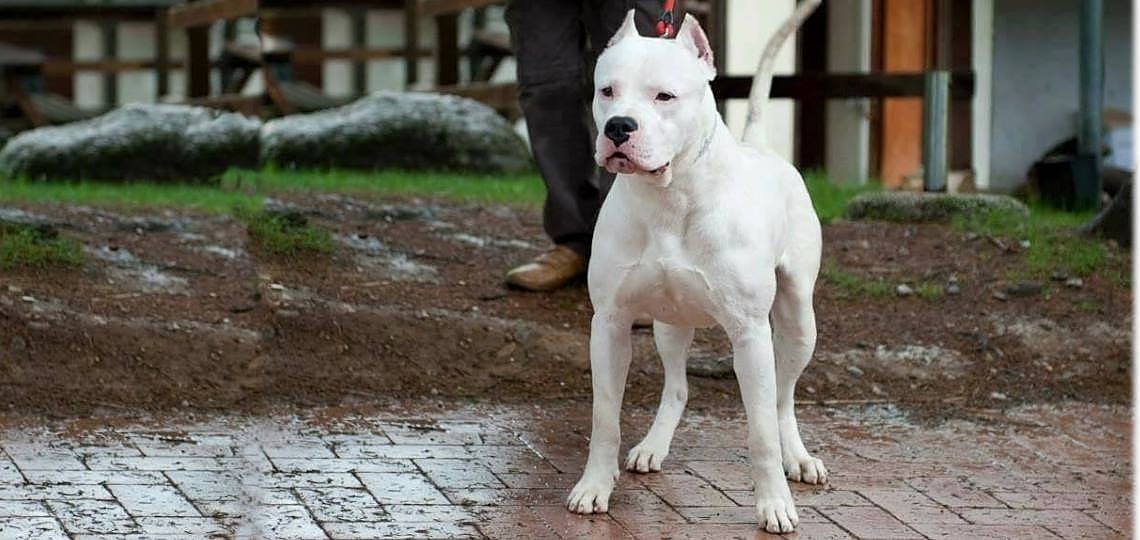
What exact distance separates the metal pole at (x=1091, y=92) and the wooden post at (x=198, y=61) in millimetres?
5365

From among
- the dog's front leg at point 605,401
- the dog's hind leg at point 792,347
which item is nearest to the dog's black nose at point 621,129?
the dog's front leg at point 605,401

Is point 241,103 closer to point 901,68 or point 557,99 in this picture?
point 557,99

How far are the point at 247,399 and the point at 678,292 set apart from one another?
2.18 meters

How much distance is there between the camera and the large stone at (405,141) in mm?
12125

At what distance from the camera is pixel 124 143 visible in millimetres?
12133

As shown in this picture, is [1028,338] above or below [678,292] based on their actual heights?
below

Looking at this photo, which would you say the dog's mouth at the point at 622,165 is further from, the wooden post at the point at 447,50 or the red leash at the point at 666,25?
the wooden post at the point at 447,50

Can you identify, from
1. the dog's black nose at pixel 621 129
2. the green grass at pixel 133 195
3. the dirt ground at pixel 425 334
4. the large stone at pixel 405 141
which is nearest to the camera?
the dog's black nose at pixel 621 129

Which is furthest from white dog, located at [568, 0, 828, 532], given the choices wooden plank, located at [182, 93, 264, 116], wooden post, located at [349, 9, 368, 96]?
wooden post, located at [349, 9, 368, 96]

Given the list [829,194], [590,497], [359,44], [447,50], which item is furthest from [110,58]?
[590,497]

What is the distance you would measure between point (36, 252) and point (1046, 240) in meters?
4.68

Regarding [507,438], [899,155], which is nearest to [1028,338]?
[507,438]

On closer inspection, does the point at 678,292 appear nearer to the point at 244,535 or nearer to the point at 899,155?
the point at 244,535

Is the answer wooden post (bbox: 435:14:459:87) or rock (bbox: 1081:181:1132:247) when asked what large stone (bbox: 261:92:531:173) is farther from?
rock (bbox: 1081:181:1132:247)
